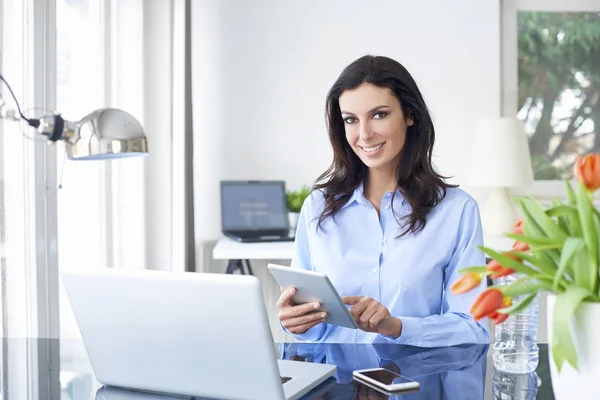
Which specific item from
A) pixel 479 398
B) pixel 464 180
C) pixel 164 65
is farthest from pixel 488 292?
pixel 464 180

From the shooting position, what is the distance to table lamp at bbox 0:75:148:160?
1.25 metres

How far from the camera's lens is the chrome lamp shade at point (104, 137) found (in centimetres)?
125

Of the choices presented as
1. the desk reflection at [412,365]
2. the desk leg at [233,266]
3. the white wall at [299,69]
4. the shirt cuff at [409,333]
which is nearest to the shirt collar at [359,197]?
the shirt cuff at [409,333]

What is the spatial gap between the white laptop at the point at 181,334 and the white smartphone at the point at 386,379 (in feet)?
0.21

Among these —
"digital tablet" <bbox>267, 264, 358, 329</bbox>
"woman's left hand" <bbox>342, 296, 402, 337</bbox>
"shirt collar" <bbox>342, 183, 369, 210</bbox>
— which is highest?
"shirt collar" <bbox>342, 183, 369, 210</bbox>

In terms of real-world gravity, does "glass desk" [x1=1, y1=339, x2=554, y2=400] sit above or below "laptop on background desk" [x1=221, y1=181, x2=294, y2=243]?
below

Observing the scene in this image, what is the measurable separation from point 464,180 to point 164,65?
1.53m

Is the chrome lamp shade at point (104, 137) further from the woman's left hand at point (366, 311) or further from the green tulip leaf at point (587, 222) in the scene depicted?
the green tulip leaf at point (587, 222)

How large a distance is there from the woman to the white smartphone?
458 mm

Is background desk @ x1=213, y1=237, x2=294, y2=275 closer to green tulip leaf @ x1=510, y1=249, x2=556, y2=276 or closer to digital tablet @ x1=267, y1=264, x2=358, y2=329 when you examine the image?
digital tablet @ x1=267, y1=264, x2=358, y2=329

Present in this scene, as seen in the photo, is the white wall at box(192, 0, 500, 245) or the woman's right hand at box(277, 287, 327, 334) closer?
the woman's right hand at box(277, 287, 327, 334)

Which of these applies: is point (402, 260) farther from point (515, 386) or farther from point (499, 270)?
point (499, 270)

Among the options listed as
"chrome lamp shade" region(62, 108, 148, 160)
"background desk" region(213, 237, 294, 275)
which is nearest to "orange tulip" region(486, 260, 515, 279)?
"chrome lamp shade" region(62, 108, 148, 160)

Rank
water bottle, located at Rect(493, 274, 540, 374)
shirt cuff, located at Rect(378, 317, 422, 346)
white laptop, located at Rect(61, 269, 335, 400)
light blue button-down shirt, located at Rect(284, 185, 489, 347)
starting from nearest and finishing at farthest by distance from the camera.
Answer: white laptop, located at Rect(61, 269, 335, 400), water bottle, located at Rect(493, 274, 540, 374), shirt cuff, located at Rect(378, 317, 422, 346), light blue button-down shirt, located at Rect(284, 185, 489, 347)
